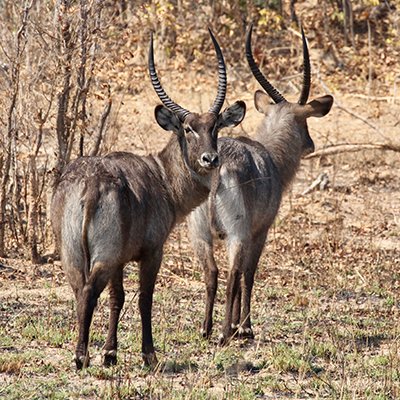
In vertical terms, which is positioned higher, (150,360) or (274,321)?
(150,360)

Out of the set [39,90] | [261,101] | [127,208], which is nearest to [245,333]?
[127,208]

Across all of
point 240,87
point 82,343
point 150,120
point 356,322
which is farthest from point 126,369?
point 240,87

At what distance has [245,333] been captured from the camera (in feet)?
25.9

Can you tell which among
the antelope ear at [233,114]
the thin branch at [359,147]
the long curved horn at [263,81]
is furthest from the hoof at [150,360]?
the thin branch at [359,147]

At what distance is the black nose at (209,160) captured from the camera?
→ 22.7 ft

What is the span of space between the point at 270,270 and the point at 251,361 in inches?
129

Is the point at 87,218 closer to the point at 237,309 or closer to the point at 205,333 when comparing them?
the point at 205,333

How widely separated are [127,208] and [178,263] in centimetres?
393

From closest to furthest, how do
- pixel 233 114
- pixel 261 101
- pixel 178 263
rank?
pixel 233 114
pixel 261 101
pixel 178 263

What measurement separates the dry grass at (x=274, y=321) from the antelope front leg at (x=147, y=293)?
0.10m

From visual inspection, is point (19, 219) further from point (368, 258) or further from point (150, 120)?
point (150, 120)

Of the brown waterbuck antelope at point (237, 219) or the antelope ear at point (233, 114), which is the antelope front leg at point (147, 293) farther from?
the antelope ear at point (233, 114)

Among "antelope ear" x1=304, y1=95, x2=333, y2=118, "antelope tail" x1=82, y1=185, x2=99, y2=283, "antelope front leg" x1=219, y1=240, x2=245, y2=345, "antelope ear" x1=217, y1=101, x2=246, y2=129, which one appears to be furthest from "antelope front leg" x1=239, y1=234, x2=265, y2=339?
"antelope tail" x1=82, y1=185, x2=99, y2=283

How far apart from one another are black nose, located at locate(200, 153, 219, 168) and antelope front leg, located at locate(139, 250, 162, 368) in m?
0.68
